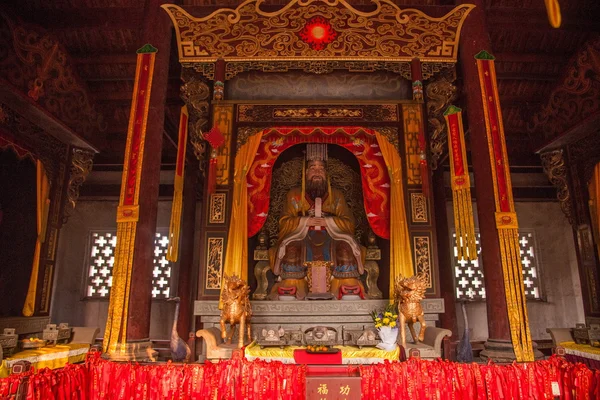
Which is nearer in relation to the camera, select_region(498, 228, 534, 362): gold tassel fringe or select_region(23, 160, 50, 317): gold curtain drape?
select_region(498, 228, 534, 362): gold tassel fringe

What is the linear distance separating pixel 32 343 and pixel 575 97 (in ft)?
36.4

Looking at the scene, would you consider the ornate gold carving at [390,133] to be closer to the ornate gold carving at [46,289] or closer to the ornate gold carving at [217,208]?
the ornate gold carving at [217,208]

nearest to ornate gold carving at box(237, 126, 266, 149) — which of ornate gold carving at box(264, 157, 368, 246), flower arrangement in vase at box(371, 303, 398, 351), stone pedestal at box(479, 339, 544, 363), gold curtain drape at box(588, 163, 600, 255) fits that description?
ornate gold carving at box(264, 157, 368, 246)

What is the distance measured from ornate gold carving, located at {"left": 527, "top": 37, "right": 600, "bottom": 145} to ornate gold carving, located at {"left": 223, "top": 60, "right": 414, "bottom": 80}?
3302 millimetres

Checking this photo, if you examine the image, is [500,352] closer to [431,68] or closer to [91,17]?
[431,68]

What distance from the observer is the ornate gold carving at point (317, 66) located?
309 inches

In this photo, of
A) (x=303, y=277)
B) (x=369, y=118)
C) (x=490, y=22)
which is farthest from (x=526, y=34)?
(x=303, y=277)

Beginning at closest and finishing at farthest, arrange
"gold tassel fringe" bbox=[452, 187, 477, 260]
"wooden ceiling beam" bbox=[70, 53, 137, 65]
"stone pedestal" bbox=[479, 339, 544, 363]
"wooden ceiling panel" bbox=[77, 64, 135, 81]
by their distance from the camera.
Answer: "stone pedestal" bbox=[479, 339, 544, 363] → "gold tassel fringe" bbox=[452, 187, 477, 260] → "wooden ceiling beam" bbox=[70, 53, 137, 65] → "wooden ceiling panel" bbox=[77, 64, 135, 81]

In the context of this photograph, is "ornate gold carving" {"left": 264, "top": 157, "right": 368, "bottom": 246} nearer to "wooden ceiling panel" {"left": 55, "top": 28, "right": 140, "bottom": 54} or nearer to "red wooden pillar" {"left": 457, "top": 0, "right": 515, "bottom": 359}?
"red wooden pillar" {"left": 457, "top": 0, "right": 515, "bottom": 359}

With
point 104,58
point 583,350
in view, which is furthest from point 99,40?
point 583,350

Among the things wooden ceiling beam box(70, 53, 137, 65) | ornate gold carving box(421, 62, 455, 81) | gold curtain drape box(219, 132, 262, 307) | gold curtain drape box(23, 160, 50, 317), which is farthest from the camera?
wooden ceiling beam box(70, 53, 137, 65)

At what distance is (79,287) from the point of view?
11.7 meters

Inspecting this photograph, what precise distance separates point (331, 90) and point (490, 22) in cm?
337

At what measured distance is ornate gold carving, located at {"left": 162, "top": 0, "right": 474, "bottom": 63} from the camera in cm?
736
